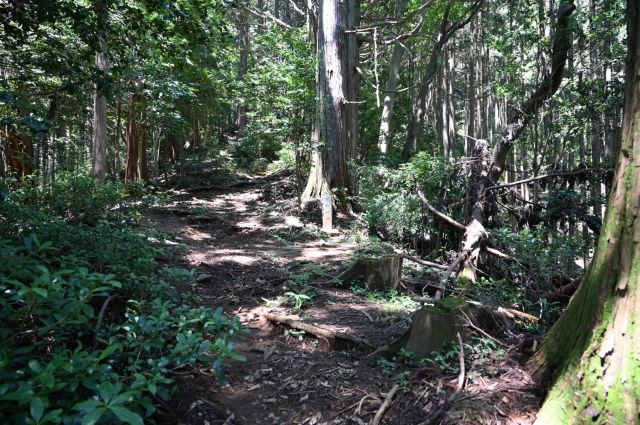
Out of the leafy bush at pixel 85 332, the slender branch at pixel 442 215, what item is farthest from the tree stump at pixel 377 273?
the leafy bush at pixel 85 332

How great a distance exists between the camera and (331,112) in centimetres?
1109

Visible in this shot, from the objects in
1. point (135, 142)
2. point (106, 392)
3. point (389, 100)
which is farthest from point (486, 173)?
point (135, 142)

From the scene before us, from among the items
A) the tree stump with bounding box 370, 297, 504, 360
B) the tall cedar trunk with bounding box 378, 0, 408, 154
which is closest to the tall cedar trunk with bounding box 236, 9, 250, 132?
the tall cedar trunk with bounding box 378, 0, 408, 154

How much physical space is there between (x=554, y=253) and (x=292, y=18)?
29.8m

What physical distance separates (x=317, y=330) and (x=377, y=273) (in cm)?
215

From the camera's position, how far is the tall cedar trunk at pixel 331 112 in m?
11.1

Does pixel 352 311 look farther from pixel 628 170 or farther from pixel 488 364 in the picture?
pixel 628 170

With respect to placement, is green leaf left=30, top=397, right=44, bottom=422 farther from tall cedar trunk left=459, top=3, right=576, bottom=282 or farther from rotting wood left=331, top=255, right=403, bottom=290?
tall cedar trunk left=459, top=3, right=576, bottom=282

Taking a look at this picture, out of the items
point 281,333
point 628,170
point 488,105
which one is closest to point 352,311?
point 281,333

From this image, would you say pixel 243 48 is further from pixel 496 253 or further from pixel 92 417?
pixel 92 417

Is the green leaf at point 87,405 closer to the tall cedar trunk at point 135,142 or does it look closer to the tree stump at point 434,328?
the tree stump at point 434,328

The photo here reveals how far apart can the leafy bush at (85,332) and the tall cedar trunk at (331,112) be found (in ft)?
22.8

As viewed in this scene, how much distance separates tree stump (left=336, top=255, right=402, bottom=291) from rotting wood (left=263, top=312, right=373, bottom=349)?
1.78m

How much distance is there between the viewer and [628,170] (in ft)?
8.25
